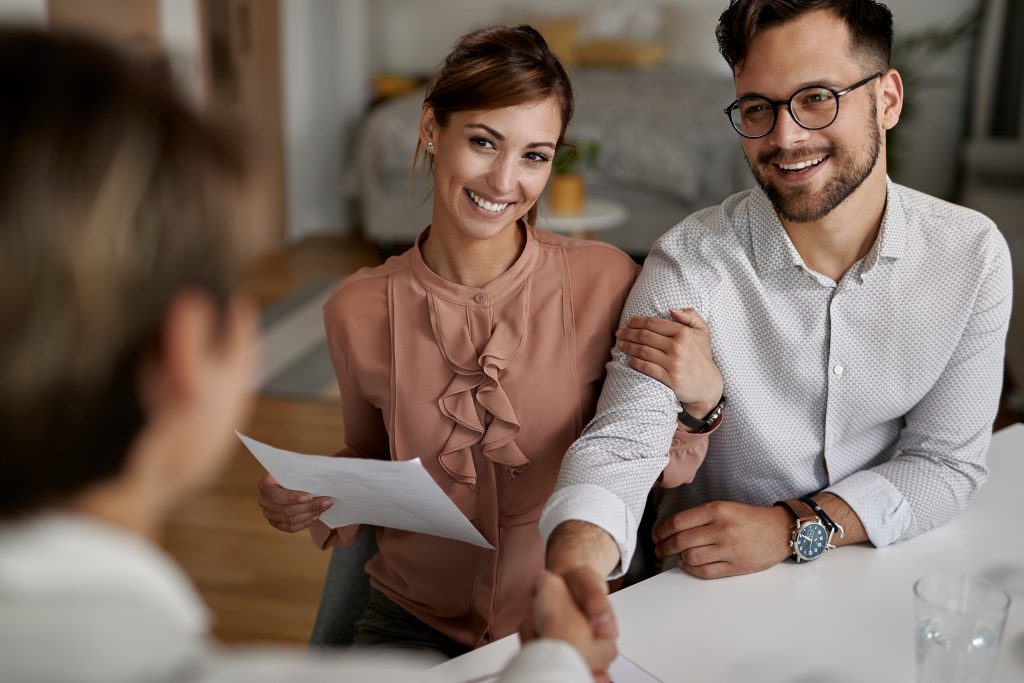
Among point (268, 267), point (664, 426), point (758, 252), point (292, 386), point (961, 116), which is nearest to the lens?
point (664, 426)

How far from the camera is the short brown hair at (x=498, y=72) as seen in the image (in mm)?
1430

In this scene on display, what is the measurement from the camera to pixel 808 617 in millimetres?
1100

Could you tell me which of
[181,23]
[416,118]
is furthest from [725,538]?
[181,23]

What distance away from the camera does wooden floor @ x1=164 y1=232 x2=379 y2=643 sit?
2.42 meters

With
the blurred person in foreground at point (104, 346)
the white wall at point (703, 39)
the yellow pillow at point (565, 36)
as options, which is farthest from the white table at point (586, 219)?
the blurred person in foreground at point (104, 346)

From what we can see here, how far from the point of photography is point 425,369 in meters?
1.43

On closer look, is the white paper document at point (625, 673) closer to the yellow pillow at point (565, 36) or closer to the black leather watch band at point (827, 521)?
the black leather watch band at point (827, 521)

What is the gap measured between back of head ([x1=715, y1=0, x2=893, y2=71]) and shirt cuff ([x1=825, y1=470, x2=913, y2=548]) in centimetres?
59

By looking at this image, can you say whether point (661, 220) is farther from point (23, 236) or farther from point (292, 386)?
point (23, 236)

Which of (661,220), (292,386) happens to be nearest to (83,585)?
(292,386)

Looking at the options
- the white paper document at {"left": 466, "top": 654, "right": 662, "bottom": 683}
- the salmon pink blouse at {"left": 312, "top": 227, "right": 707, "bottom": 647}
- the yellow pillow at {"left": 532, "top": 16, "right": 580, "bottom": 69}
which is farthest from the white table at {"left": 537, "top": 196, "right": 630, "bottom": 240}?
the white paper document at {"left": 466, "top": 654, "right": 662, "bottom": 683}

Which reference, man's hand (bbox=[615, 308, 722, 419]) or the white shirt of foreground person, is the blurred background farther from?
the white shirt of foreground person

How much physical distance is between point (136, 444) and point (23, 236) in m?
0.13

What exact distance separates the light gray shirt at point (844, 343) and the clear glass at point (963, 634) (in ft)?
1.36
